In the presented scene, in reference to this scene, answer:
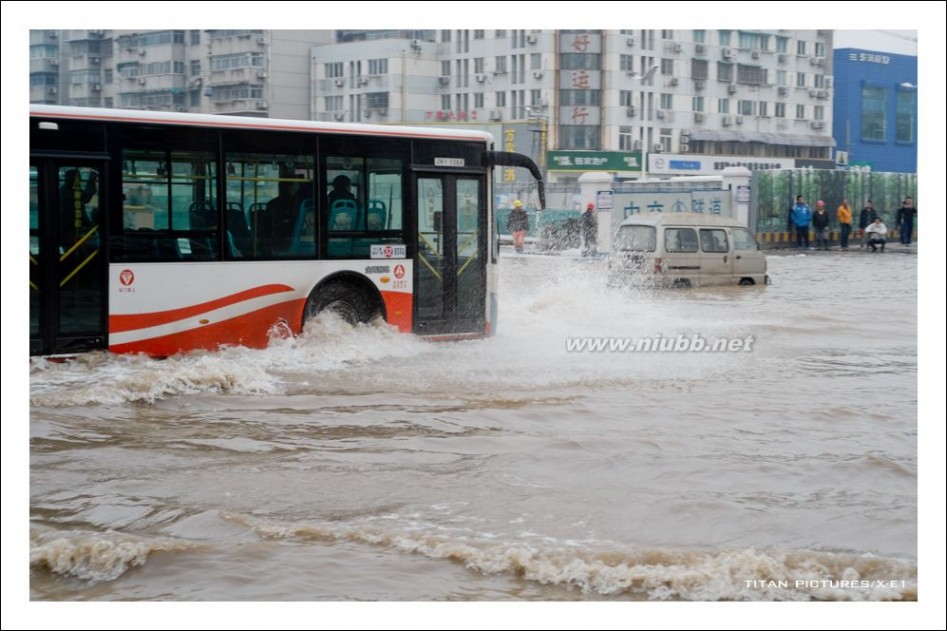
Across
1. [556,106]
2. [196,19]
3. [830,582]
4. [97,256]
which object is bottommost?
[830,582]

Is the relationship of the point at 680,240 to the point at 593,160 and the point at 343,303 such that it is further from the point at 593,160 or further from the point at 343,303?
the point at 593,160

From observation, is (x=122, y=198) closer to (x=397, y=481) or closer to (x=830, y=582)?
(x=397, y=481)

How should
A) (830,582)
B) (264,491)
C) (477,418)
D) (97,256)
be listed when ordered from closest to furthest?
(830,582)
(264,491)
(477,418)
(97,256)

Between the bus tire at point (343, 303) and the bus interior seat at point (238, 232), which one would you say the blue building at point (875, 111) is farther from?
the bus interior seat at point (238, 232)

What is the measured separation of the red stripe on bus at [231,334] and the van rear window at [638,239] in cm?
1139

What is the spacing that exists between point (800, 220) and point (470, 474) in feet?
110

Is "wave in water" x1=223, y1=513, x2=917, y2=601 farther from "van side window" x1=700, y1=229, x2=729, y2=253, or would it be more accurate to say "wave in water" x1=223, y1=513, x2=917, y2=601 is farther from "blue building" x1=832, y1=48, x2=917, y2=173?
"blue building" x1=832, y1=48, x2=917, y2=173

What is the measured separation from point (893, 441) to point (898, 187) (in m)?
39.1

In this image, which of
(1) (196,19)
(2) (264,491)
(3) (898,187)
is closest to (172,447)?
(2) (264,491)

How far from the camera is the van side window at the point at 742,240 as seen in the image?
2417cm

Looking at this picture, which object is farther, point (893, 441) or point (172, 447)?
point (893, 441)

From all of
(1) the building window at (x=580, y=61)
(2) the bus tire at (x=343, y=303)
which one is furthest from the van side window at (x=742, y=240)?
(1) the building window at (x=580, y=61)

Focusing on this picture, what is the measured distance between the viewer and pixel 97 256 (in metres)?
11.6

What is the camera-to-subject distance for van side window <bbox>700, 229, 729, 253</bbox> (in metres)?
23.7
